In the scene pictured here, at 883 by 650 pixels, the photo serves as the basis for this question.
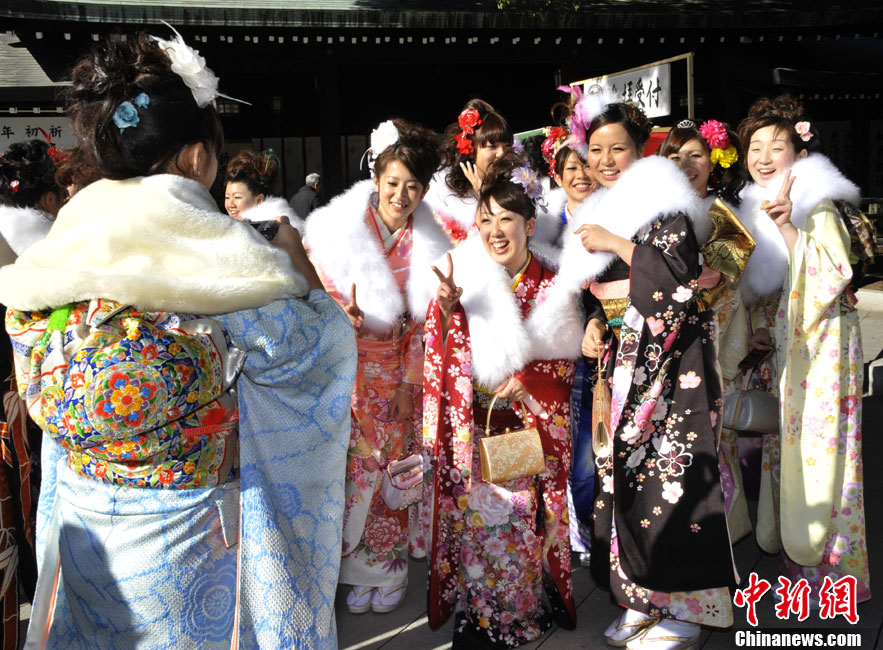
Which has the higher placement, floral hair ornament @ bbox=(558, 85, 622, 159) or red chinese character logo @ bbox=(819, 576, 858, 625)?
floral hair ornament @ bbox=(558, 85, 622, 159)

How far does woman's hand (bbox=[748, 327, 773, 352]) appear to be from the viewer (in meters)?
3.29

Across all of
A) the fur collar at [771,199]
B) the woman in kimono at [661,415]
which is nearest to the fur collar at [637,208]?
the woman in kimono at [661,415]

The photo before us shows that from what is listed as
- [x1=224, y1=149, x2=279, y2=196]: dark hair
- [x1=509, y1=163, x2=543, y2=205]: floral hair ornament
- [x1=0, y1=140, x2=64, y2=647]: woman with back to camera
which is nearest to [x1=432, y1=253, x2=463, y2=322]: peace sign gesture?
[x1=509, y1=163, x2=543, y2=205]: floral hair ornament

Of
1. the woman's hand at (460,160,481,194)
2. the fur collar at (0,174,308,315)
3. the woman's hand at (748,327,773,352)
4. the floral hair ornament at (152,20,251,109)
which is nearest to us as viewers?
the fur collar at (0,174,308,315)

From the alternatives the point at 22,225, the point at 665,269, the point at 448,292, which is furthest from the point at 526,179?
the point at 22,225

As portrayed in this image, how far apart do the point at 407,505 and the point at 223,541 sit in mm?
1485

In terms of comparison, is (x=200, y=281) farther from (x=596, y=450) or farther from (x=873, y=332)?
(x=873, y=332)

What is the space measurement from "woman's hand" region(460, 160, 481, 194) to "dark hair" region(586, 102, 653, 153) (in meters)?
0.67

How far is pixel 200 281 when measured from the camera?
4.93 feet

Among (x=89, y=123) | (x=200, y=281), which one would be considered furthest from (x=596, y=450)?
(x=89, y=123)

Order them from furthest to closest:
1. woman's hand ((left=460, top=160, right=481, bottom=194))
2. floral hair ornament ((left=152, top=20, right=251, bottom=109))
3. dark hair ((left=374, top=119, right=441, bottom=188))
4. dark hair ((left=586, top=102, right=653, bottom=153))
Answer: woman's hand ((left=460, top=160, right=481, bottom=194))
dark hair ((left=374, top=119, right=441, bottom=188))
dark hair ((left=586, top=102, right=653, bottom=153))
floral hair ornament ((left=152, top=20, right=251, bottom=109))

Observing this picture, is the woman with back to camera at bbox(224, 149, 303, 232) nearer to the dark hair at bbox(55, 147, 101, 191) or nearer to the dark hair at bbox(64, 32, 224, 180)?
the dark hair at bbox(55, 147, 101, 191)

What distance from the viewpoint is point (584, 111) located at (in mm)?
2906

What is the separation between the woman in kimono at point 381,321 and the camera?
3.01m
